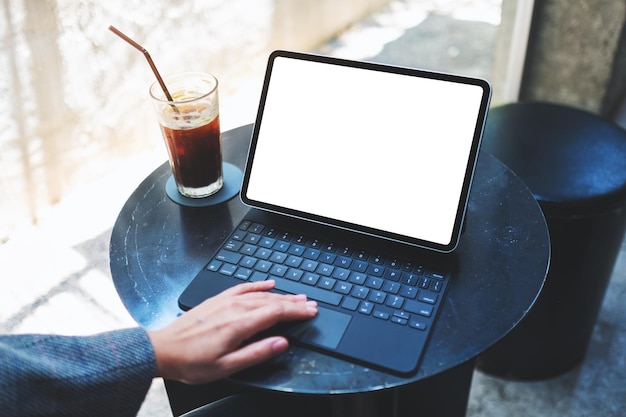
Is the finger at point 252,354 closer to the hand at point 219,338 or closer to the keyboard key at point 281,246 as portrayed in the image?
the hand at point 219,338

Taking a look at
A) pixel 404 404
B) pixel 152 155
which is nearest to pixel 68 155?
pixel 152 155

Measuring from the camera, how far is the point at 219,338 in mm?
779

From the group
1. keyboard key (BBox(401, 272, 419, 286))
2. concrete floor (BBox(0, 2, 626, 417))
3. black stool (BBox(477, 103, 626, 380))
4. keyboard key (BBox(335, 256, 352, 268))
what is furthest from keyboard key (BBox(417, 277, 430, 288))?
concrete floor (BBox(0, 2, 626, 417))

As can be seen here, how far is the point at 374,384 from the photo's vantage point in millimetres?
753

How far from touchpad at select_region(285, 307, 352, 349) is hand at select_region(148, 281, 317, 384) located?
0.01 meters

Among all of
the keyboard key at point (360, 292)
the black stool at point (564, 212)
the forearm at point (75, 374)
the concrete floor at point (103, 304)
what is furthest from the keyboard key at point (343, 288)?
the concrete floor at point (103, 304)

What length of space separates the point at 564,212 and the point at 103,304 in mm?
1299

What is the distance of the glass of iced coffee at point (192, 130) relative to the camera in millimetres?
1020

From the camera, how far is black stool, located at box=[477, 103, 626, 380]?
131cm

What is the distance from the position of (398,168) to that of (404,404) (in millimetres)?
442

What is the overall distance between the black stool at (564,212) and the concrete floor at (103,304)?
0.06m

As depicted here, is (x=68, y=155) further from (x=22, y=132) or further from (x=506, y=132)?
(x=506, y=132)

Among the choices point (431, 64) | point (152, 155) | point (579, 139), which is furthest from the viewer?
point (431, 64)

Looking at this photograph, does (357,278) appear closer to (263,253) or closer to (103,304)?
(263,253)
